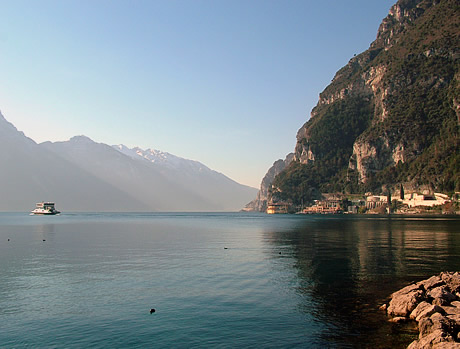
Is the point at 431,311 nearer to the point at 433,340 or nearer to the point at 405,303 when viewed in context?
the point at 405,303

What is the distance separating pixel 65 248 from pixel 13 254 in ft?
35.5

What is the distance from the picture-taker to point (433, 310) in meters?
26.1

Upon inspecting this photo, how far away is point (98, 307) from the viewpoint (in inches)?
1266

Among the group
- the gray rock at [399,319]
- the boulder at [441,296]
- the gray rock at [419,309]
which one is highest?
the boulder at [441,296]

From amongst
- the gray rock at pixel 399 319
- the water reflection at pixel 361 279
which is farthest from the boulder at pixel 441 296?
the water reflection at pixel 361 279

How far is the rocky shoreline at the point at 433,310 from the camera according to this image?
69.1 ft

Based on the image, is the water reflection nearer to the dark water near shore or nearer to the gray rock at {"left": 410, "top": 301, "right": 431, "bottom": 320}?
the dark water near shore

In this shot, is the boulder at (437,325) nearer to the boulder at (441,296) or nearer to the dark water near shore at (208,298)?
the dark water near shore at (208,298)

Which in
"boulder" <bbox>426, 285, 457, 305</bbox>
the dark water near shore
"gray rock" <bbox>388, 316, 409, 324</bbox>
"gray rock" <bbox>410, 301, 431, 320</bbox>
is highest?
"boulder" <bbox>426, 285, 457, 305</bbox>

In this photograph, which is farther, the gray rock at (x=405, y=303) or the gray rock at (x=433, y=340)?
the gray rock at (x=405, y=303)

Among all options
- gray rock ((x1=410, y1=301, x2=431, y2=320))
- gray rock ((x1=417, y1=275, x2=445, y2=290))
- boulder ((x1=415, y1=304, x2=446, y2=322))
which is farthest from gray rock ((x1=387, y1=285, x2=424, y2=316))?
gray rock ((x1=417, y1=275, x2=445, y2=290))

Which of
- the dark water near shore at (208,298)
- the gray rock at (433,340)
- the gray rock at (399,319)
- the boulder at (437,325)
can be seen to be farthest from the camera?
the gray rock at (399,319)

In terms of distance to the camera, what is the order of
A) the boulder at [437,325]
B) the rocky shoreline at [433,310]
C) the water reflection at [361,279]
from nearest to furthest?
the rocky shoreline at [433,310]
the boulder at [437,325]
the water reflection at [361,279]

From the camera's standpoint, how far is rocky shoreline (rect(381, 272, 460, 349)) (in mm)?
21062
